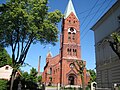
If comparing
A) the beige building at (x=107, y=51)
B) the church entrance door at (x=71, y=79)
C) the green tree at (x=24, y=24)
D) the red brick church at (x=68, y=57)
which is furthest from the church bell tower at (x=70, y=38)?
the green tree at (x=24, y=24)

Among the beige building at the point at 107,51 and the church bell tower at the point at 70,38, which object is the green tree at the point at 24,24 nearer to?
the beige building at the point at 107,51

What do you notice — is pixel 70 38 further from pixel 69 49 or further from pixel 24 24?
pixel 24 24

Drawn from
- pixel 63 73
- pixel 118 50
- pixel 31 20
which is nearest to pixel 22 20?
pixel 31 20

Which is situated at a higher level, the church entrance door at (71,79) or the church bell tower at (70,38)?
Answer: the church bell tower at (70,38)

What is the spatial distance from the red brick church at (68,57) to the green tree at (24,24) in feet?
80.5

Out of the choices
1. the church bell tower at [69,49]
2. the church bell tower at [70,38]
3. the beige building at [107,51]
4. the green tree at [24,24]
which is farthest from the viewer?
→ the church bell tower at [70,38]

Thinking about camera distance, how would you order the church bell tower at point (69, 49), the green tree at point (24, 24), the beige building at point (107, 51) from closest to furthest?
the green tree at point (24, 24) → the beige building at point (107, 51) → the church bell tower at point (69, 49)

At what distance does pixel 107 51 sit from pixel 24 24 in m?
12.0

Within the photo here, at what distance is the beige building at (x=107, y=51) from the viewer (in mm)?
19920

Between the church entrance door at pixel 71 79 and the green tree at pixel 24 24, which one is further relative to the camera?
the church entrance door at pixel 71 79

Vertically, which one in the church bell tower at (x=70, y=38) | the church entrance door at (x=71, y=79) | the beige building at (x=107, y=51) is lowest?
the church entrance door at (x=71, y=79)

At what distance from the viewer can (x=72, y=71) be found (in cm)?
4397

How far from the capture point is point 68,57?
147 ft

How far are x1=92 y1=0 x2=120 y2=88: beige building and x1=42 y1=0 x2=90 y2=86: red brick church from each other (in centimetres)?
1857
